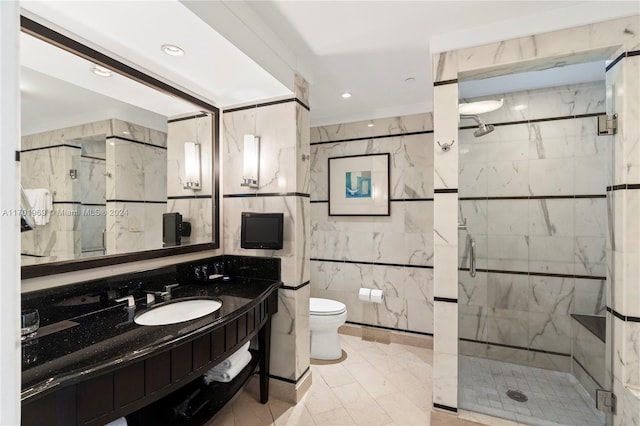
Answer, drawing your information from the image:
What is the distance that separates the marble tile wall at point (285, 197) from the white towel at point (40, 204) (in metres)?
1.15

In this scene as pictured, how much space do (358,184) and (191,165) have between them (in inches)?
70.6

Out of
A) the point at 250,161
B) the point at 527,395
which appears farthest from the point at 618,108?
the point at 250,161

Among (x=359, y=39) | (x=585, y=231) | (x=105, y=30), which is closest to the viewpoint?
(x=105, y=30)

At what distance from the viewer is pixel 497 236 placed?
102 inches

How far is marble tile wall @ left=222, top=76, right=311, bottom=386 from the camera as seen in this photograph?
2186mm

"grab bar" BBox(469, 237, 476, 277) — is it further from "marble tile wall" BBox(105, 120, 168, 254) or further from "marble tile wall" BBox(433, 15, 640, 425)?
"marble tile wall" BBox(105, 120, 168, 254)

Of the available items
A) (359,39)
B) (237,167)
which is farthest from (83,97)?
(359,39)

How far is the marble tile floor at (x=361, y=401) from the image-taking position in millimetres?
1970

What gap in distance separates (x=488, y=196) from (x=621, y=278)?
44.0 inches

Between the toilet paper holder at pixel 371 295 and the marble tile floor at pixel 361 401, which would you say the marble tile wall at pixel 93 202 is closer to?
the marble tile floor at pixel 361 401

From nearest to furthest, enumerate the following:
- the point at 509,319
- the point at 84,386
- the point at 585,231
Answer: the point at 84,386, the point at 585,231, the point at 509,319

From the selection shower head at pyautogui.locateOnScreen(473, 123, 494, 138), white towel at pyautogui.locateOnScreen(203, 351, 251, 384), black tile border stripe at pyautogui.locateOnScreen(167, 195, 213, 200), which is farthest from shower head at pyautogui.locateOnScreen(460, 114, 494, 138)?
white towel at pyautogui.locateOnScreen(203, 351, 251, 384)

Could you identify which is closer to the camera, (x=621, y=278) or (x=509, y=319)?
(x=621, y=278)

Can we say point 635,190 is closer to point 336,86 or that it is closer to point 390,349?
point 336,86
